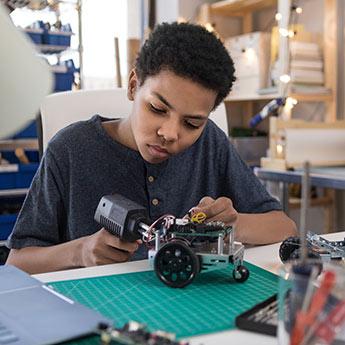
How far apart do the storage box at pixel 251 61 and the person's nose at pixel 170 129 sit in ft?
6.02

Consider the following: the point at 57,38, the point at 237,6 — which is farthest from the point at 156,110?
the point at 237,6

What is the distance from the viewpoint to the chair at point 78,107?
48.3 inches

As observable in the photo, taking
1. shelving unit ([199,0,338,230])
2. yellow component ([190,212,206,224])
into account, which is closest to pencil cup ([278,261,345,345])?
yellow component ([190,212,206,224])

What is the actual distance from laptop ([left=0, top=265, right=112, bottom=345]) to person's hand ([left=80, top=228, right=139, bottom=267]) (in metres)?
0.16

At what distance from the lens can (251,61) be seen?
2889 millimetres

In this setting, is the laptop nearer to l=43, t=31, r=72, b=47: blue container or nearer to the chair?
the chair

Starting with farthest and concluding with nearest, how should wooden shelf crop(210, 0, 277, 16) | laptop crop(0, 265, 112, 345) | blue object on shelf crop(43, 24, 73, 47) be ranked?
1. wooden shelf crop(210, 0, 277, 16)
2. blue object on shelf crop(43, 24, 73, 47)
3. laptop crop(0, 265, 112, 345)

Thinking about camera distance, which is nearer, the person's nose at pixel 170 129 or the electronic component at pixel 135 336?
the electronic component at pixel 135 336

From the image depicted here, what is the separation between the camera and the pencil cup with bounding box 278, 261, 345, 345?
435mm

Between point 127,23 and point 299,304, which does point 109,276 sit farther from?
point 127,23

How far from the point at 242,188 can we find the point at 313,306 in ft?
2.71

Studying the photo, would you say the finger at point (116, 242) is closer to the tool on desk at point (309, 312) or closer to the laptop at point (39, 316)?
the laptop at point (39, 316)

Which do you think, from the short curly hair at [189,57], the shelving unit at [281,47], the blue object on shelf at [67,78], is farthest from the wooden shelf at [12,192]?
the short curly hair at [189,57]

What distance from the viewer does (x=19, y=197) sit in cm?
271
